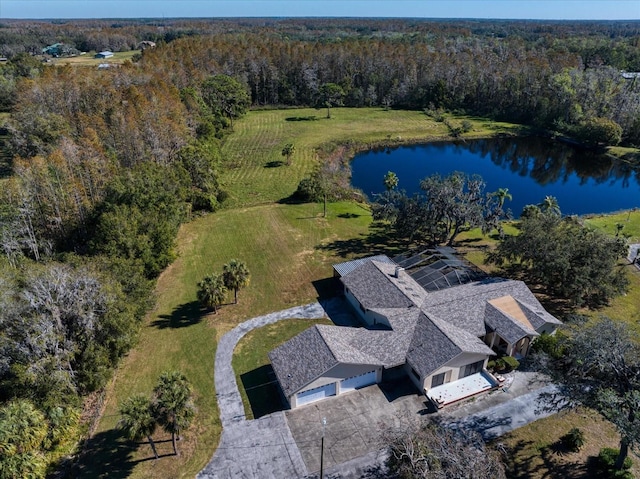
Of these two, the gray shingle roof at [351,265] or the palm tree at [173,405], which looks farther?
the gray shingle roof at [351,265]

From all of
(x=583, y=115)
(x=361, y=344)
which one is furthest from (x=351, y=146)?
(x=361, y=344)

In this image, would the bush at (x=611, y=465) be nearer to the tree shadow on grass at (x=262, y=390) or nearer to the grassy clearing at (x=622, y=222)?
the tree shadow on grass at (x=262, y=390)

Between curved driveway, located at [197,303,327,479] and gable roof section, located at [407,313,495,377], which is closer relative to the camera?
curved driveway, located at [197,303,327,479]

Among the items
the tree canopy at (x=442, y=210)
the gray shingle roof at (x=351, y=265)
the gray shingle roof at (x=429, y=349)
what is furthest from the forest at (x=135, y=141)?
the tree canopy at (x=442, y=210)

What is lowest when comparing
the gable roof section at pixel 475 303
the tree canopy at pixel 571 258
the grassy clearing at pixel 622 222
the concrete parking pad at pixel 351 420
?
the concrete parking pad at pixel 351 420

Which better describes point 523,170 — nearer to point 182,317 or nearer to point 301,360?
point 301,360

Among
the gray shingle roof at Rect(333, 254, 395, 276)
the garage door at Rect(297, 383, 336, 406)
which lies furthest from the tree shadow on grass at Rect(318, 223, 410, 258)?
the garage door at Rect(297, 383, 336, 406)

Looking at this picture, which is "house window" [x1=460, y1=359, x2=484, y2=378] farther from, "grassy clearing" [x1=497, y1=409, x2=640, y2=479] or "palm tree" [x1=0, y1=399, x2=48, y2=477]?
"palm tree" [x1=0, y1=399, x2=48, y2=477]
